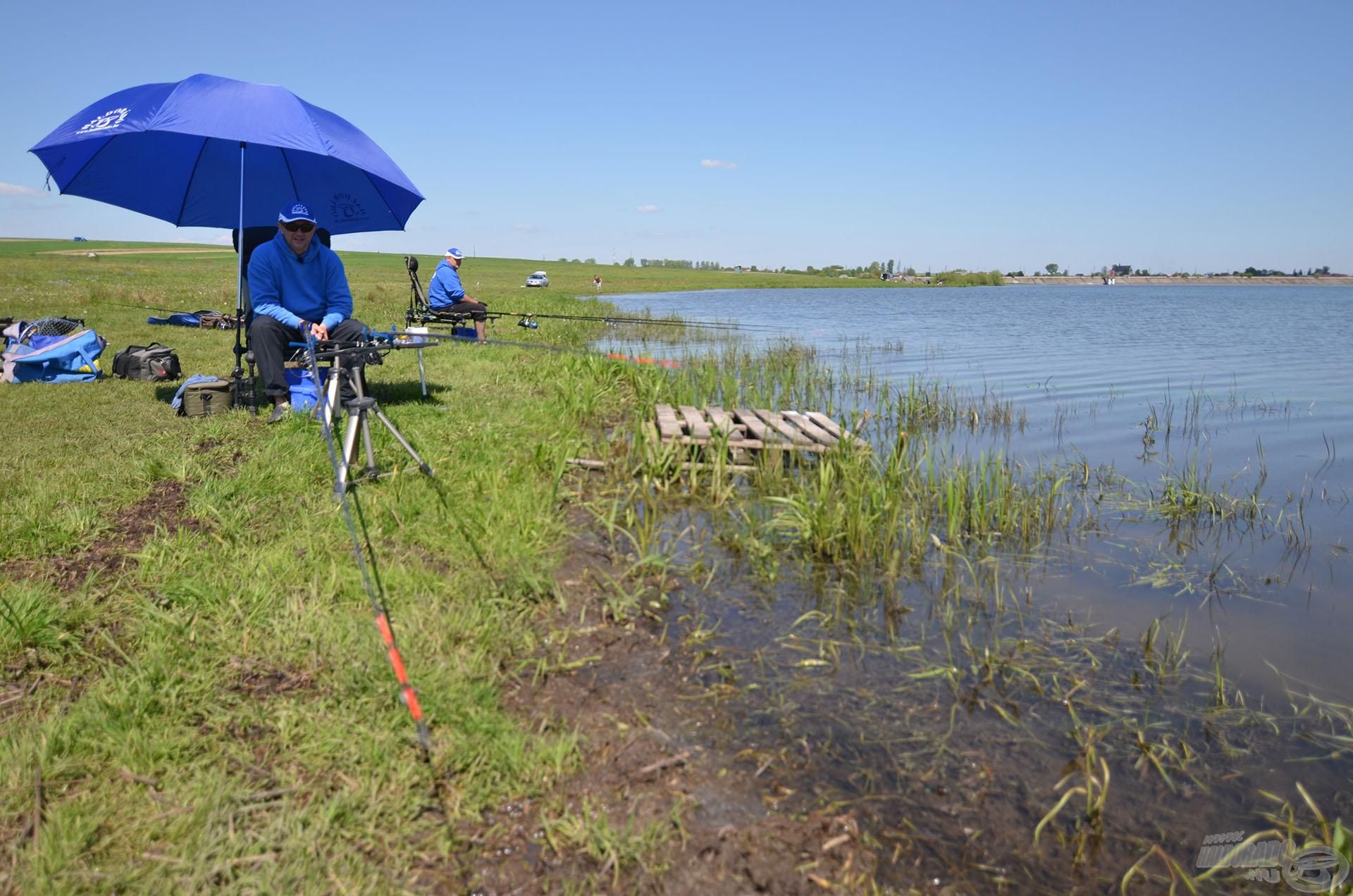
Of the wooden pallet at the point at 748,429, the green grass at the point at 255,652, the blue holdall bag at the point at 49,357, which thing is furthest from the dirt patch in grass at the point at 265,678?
the blue holdall bag at the point at 49,357

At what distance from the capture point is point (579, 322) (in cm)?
2242

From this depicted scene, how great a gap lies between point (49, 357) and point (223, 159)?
3.85 meters

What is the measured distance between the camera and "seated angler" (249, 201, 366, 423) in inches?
307

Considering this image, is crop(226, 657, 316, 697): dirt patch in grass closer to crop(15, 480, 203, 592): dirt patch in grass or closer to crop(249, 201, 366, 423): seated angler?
crop(15, 480, 203, 592): dirt patch in grass

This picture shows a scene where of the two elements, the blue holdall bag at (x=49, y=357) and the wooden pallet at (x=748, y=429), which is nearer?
the wooden pallet at (x=748, y=429)

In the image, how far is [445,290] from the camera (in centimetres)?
1370

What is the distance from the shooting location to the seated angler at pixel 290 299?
7789mm

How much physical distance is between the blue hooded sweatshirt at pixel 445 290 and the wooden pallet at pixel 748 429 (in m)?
6.16

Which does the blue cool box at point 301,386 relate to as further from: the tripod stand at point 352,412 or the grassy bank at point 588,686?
the tripod stand at point 352,412

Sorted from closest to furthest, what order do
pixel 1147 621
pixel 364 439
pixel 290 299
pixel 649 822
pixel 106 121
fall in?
1. pixel 649 822
2. pixel 1147 621
3. pixel 364 439
4. pixel 106 121
5. pixel 290 299

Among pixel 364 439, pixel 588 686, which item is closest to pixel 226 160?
pixel 364 439

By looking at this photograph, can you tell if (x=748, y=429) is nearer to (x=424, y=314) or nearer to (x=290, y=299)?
(x=290, y=299)

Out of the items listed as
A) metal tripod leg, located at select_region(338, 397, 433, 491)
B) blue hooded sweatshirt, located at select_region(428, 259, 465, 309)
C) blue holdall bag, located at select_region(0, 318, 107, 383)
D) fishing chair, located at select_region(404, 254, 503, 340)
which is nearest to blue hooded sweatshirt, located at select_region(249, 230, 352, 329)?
metal tripod leg, located at select_region(338, 397, 433, 491)

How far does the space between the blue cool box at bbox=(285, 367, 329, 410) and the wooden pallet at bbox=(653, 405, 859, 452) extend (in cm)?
340
